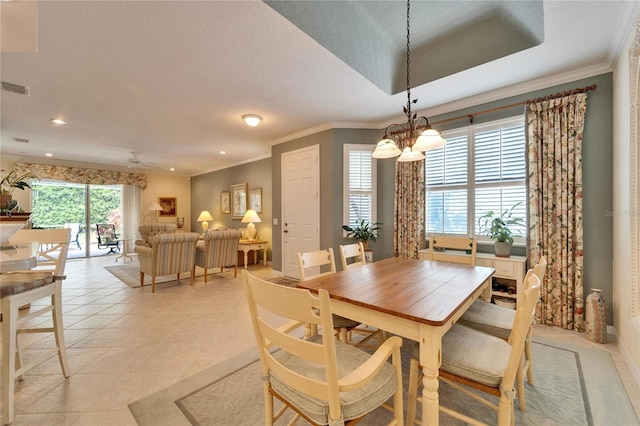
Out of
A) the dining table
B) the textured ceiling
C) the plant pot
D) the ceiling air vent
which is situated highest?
the textured ceiling

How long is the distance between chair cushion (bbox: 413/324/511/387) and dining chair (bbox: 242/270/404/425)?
33 centimetres

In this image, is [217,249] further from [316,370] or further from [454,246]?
[316,370]

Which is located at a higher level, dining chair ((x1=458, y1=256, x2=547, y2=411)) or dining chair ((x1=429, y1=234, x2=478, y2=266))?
dining chair ((x1=429, y1=234, x2=478, y2=266))

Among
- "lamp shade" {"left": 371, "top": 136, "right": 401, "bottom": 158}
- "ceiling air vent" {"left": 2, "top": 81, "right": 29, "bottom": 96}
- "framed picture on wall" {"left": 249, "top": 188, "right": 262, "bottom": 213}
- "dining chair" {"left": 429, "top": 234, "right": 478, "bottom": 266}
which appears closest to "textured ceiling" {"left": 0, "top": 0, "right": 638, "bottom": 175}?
"ceiling air vent" {"left": 2, "top": 81, "right": 29, "bottom": 96}

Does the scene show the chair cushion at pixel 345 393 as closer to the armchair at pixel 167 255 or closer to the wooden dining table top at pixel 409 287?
the wooden dining table top at pixel 409 287

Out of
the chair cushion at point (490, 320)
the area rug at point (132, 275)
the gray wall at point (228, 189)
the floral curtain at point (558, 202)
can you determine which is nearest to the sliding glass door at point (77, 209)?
the gray wall at point (228, 189)

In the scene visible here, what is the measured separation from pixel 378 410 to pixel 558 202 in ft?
8.83

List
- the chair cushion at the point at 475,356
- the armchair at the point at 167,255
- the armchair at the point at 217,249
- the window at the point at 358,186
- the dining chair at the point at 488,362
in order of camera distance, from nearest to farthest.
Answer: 1. the dining chair at the point at 488,362
2. the chair cushion at the point at 475,356
3. the armchair at the point at 167,255
4. the window at the point at 358,186
5. the armchair at the point at 217,249

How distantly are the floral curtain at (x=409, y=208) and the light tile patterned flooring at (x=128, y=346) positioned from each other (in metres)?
1.57

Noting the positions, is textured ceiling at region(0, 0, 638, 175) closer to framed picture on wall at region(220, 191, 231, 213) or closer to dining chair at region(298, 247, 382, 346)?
dining chair at region(298, 247, 382, 346)

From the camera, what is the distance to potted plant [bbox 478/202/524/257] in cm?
288

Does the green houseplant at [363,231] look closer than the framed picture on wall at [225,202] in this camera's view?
Yes

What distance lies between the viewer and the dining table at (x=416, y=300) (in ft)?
3.70

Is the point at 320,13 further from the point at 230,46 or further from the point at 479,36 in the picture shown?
the point at 479,36
